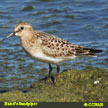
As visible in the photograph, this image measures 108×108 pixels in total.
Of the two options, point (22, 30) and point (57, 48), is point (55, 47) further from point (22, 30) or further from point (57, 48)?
point (22, 30)

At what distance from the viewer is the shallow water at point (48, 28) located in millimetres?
10547

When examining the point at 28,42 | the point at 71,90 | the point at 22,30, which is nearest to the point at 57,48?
the point at 28,42

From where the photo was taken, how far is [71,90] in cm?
806

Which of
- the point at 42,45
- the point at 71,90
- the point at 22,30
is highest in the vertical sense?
the point at 22,30

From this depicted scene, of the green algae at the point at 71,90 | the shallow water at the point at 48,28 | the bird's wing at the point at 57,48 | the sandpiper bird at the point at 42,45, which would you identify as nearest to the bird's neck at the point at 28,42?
the sandpiper bird at the point at 42,45

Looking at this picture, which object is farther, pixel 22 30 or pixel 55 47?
pixel 55 47

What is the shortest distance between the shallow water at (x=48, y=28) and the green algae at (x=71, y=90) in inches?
51.7

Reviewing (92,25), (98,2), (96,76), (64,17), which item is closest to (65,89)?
(96,76)

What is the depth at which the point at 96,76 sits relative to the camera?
866cm

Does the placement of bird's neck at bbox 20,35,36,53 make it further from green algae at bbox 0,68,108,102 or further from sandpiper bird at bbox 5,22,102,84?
green algae at bbox 0,68,108,102

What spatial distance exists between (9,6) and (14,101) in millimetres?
9316

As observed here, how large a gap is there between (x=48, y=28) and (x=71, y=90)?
610 centimetres

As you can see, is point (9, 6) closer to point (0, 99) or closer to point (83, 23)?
point (83, 23)

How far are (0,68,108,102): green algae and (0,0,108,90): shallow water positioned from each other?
131cm
